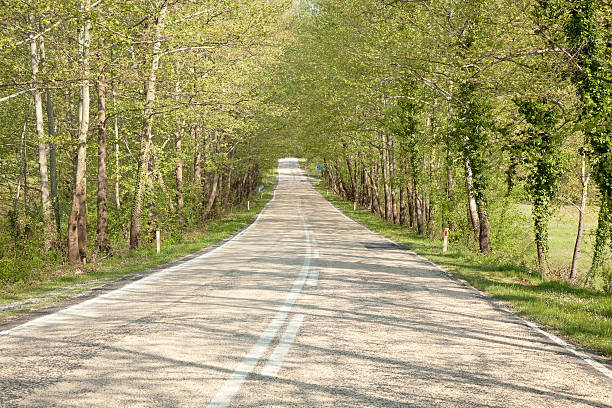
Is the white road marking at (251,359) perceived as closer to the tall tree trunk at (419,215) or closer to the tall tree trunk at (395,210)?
the tall tree trunk at (419,215)

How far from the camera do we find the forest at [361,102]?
12.7 metres

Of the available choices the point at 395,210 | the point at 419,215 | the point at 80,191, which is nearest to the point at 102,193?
the point at 80,191

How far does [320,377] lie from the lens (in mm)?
4863

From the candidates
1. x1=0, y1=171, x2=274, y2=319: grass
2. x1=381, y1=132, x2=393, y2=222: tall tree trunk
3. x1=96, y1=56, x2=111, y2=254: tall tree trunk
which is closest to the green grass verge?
x1=0, y1=171, x2=274, y2=319: grass

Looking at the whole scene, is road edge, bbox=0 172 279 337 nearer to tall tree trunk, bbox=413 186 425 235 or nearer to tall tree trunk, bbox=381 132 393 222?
tall tree trunk, bbox=413 186 425 235

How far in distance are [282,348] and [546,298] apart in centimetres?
644

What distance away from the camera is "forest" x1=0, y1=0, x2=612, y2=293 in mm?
12711

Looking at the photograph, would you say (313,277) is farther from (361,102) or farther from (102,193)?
(361,102)

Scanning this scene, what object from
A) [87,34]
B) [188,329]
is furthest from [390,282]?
[87,34]

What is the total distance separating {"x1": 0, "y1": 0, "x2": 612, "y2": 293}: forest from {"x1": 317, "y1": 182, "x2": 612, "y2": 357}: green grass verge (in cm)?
270

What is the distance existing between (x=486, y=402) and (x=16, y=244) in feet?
47.5

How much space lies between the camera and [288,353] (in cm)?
556

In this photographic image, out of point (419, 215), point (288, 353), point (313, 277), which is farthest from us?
point (419, 215)

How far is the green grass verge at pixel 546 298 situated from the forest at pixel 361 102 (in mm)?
2695
